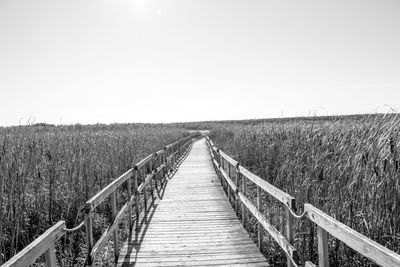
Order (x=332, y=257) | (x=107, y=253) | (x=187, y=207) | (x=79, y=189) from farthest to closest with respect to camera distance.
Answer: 1. (x=187, y=207)
2. (x=79, y=189)
3. (x=107, y=253)
4. (x=332, y=257)

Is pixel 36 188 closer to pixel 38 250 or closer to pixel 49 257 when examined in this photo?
pixel 49 257

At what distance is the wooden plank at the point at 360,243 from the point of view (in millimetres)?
1441

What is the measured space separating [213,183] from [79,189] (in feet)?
18.2

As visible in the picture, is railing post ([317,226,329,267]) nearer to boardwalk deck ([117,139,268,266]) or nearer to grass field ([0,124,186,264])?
boardwalk deck ([117,139,268,266])

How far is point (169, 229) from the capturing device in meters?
5.37


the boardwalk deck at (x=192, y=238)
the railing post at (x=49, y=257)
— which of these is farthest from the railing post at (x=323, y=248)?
the railing post at (x=49, y=257)

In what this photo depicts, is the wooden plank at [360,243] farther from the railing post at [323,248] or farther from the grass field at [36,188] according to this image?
the grass field at [36,188]

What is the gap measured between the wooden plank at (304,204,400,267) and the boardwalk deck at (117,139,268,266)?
2.05 m

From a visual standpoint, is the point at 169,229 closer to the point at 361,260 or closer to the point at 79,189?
the point at 79,189

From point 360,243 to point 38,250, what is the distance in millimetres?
2173

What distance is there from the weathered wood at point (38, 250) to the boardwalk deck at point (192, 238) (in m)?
2.03

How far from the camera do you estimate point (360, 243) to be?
1.71 metres

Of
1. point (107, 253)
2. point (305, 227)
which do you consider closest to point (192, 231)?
point (107, 253)

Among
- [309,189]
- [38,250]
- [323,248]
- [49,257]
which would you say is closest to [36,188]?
[49,257]
